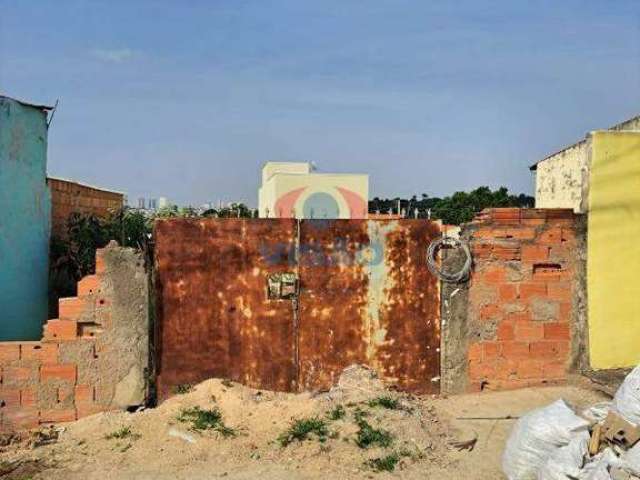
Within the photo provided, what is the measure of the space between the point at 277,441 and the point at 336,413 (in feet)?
1.92

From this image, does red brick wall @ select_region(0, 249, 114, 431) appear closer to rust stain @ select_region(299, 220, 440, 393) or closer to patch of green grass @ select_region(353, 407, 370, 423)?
rust stain @ select_region(299, 220, 440, 393)

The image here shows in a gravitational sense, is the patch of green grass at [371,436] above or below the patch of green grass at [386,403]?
below

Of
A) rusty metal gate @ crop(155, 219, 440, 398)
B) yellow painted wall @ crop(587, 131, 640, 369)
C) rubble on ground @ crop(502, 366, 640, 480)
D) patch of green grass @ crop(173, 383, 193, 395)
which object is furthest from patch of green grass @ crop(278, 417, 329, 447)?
yellow painted wall @ crop(587, 131, 640, 369)

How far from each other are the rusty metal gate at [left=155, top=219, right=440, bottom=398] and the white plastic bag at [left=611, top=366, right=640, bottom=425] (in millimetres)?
2225

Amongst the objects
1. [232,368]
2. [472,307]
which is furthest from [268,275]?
[472,307]

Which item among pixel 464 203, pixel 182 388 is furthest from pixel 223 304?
pixel 464 203

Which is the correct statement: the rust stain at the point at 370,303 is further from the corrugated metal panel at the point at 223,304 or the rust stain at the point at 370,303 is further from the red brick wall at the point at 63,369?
the red brick wall at the point at 63,369

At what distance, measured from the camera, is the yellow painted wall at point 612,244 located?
659cm

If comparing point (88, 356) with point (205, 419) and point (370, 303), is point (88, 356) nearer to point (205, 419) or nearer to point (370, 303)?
point (205, 419)

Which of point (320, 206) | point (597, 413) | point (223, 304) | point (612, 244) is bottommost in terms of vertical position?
point (597, 413)

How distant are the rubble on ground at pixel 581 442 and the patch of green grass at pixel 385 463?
2.69ft

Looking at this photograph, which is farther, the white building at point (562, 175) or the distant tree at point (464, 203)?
the distant tree at point (464, 203)

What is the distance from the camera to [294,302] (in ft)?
20.4

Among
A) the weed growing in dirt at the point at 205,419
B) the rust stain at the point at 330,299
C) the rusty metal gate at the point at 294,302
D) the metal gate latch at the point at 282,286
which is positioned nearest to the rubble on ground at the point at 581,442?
the rusty metal gate at the point at 294,302
